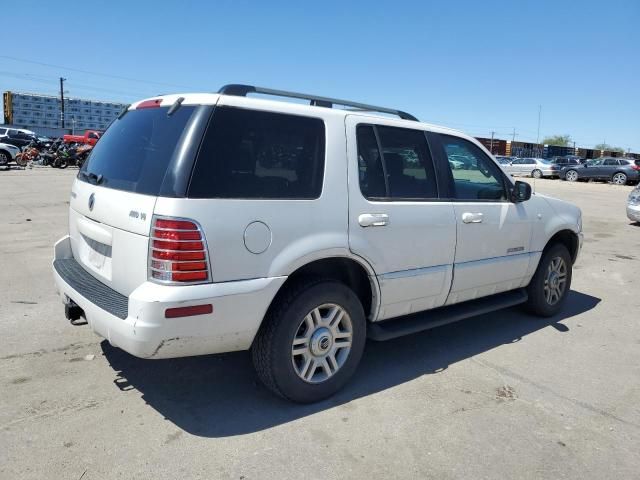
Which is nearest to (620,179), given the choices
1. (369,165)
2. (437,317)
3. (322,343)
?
(437,317)

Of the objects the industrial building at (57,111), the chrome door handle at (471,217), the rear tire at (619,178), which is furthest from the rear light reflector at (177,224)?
the industrial building at (57,111)

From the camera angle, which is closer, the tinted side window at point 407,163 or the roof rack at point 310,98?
the roof rack at point 310,98

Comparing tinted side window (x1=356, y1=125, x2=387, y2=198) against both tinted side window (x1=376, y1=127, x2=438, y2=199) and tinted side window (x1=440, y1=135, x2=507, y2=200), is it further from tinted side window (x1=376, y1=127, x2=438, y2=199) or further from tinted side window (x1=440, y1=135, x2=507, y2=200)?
tinted side window (x1=440, y1=135, x2=507, y2=200)

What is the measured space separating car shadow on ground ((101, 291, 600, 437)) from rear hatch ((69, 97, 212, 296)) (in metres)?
0.84

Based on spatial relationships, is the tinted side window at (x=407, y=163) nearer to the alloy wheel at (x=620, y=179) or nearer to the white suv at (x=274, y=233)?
the white suv at (x=274, y=233)

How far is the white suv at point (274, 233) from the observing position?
9.06ft

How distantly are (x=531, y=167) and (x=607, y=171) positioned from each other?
226 inches

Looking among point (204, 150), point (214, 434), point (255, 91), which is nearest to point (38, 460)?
point (214, 434)

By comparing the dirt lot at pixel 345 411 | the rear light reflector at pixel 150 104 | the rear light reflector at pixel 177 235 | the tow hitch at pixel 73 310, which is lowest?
the dirt lot at pixel 345 411

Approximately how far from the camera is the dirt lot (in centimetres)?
274

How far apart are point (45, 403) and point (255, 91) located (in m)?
2.38

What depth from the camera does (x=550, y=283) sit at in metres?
5.27

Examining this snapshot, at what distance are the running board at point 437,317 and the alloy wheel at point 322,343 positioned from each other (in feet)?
0.95

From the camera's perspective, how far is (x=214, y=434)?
2.98m
